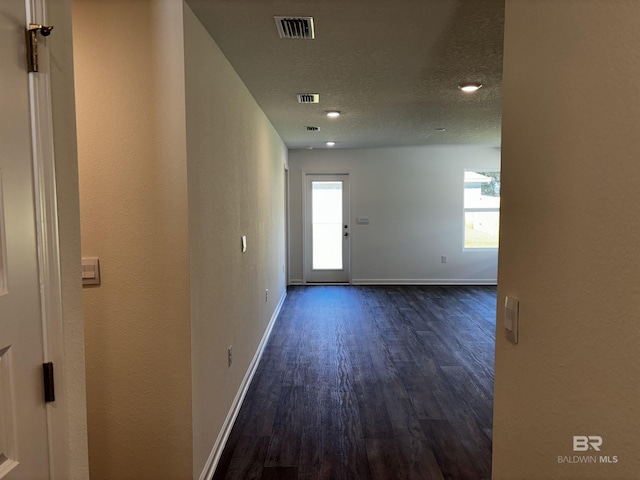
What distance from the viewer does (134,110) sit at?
166 centimetres

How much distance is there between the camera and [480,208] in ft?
22.1

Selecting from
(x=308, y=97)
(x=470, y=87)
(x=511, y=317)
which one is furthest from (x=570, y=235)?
(x=308, y=97)

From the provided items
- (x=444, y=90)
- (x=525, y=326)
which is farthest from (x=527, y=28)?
(x=444, y=90)

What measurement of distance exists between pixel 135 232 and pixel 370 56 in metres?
1.71

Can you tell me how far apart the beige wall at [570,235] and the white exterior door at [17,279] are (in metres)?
1.18

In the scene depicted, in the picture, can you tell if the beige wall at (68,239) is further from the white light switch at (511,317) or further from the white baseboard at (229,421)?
the white light switch at (511,317)

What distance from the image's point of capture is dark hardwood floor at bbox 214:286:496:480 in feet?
6.89

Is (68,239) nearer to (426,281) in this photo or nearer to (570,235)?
(570,235)

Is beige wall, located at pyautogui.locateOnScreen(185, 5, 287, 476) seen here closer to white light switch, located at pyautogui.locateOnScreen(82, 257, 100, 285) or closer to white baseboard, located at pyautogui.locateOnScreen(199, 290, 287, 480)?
white baseboard, located at pyautogui.locateOnScreen(199, 290, 287, 480)

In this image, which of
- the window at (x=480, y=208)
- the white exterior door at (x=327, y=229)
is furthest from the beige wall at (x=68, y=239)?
the window at (x=480, y=208)

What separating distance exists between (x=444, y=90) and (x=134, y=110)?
2411 mm

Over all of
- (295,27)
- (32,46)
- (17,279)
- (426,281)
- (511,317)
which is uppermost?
(295,27)

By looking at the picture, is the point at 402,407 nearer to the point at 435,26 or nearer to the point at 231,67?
the point at 435,26

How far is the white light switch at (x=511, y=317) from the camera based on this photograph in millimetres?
1057
